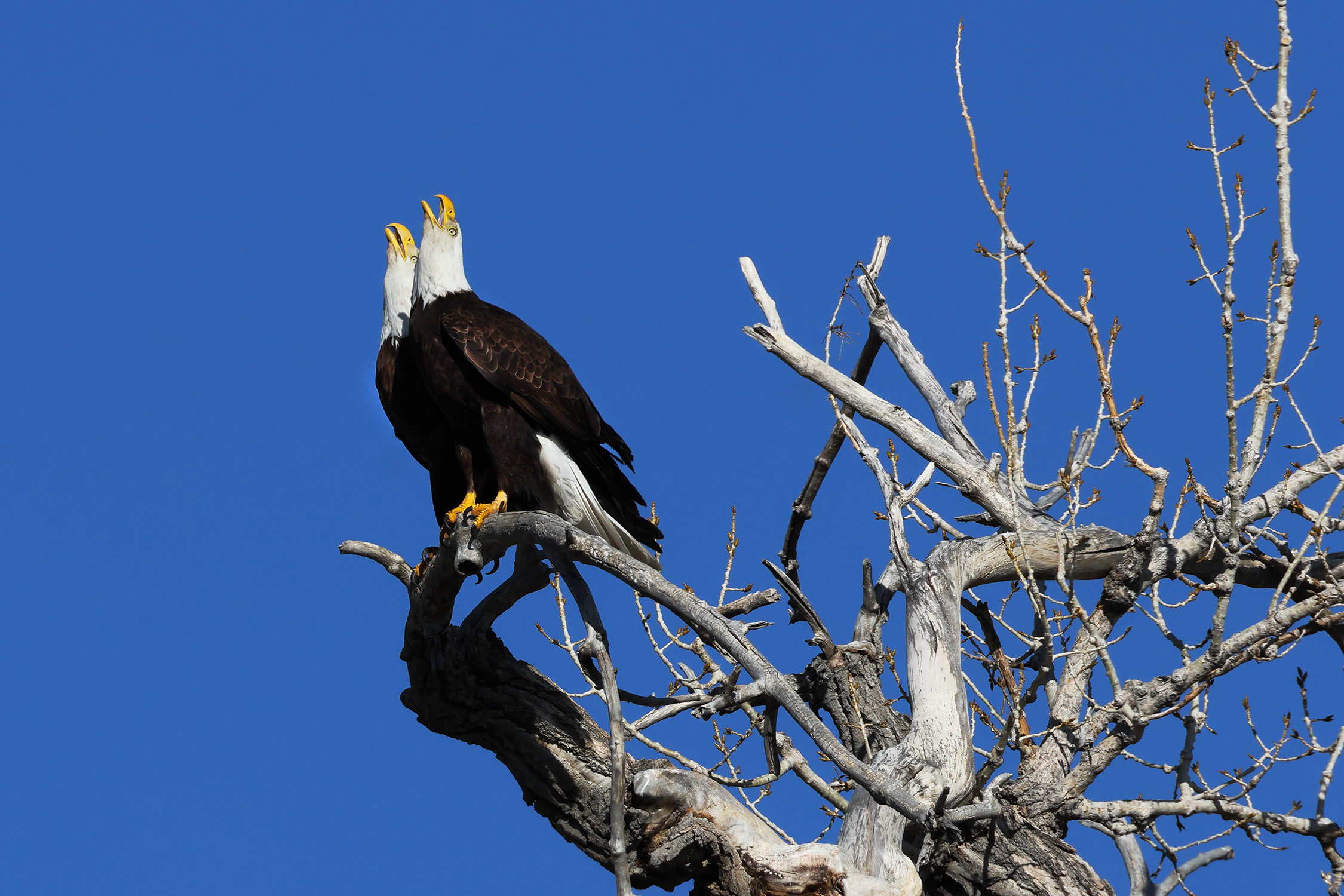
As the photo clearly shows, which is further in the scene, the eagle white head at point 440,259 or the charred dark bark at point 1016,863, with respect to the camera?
the eagle white head at point 440,259

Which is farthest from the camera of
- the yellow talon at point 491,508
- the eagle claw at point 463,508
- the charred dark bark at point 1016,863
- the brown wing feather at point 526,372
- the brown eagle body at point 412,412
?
the brown eagle body at point 412,412

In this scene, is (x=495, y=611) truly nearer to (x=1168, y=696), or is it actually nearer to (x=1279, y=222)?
(x=1168, y=696)

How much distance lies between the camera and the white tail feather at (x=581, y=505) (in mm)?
5027

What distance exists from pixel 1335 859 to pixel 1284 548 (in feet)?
3.34

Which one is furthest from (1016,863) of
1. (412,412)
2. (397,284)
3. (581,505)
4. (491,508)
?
(397,284)

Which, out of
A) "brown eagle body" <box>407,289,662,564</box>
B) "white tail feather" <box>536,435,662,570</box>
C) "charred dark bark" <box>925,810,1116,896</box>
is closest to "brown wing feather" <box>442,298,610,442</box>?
"brown eagle body" <box>407,289,662,564</box>

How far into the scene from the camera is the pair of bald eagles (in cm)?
498

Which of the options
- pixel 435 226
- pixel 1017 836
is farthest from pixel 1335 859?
pixel 435 226

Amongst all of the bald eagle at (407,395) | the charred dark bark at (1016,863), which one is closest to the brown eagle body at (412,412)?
the bald eagle at (407,395)

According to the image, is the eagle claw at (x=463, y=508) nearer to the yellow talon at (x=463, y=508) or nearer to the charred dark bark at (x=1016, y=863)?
the yellow talon at (x=463, y=508)

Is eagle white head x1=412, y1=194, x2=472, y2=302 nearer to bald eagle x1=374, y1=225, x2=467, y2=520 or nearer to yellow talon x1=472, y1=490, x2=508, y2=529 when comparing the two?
bald eagle x1=374, y1=225, x2=467, y2=520

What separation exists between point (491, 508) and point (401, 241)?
61.3 inches

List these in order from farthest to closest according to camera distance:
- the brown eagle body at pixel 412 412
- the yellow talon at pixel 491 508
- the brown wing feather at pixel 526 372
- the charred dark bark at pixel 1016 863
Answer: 1. the brown eagle body at pixel 412 412
2. the brown wing feather at pixel 526 372
3. the yellow talon at pixel 491 508
4. the charred dark bark at pixel 1016 863

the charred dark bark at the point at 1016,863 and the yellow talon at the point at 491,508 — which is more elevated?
the yellow talon at the point at 491,508
